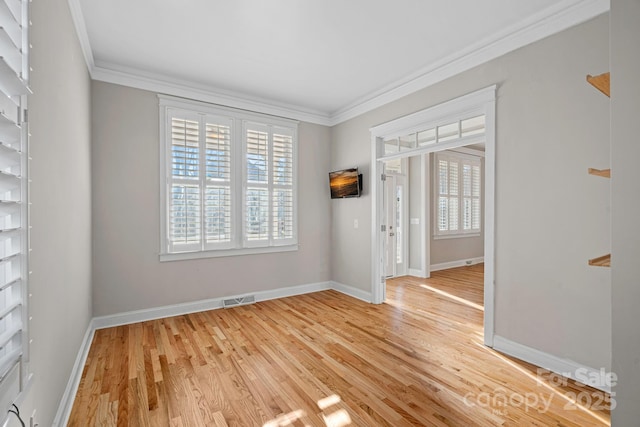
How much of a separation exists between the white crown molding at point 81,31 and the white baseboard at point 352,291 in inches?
168

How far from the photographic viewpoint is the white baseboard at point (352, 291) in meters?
4.44

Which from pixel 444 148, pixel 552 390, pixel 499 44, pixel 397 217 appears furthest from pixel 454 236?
pixel 552 390

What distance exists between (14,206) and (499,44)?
11.8 ft

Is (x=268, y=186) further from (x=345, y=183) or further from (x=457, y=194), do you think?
(x=457, y=194)

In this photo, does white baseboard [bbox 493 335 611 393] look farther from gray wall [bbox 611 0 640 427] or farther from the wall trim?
the wall trim

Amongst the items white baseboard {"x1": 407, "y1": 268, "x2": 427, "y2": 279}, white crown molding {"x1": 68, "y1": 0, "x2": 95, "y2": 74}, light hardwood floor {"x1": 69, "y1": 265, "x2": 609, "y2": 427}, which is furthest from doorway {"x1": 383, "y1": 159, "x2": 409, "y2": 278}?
white crown molding {"x1": 68, "y1": 0, "x2": 95, "y2": 74}

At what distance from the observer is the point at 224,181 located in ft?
13.6

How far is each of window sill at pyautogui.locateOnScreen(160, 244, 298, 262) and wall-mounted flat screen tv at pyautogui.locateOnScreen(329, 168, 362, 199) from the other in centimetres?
110

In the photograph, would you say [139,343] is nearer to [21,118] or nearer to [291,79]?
[21,118]

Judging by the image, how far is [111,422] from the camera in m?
1.89

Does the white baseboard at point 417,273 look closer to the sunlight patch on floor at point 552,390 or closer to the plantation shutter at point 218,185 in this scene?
the sunlight patch on floor at point 552,390

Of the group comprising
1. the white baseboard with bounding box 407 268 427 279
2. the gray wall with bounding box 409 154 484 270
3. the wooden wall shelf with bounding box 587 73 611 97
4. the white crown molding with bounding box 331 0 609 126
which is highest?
the white crown molding with bounding box 331 0 609 126

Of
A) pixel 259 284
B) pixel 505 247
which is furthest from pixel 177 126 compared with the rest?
pixel 505 247

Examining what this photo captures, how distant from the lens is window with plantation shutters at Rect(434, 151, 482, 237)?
6.72m
